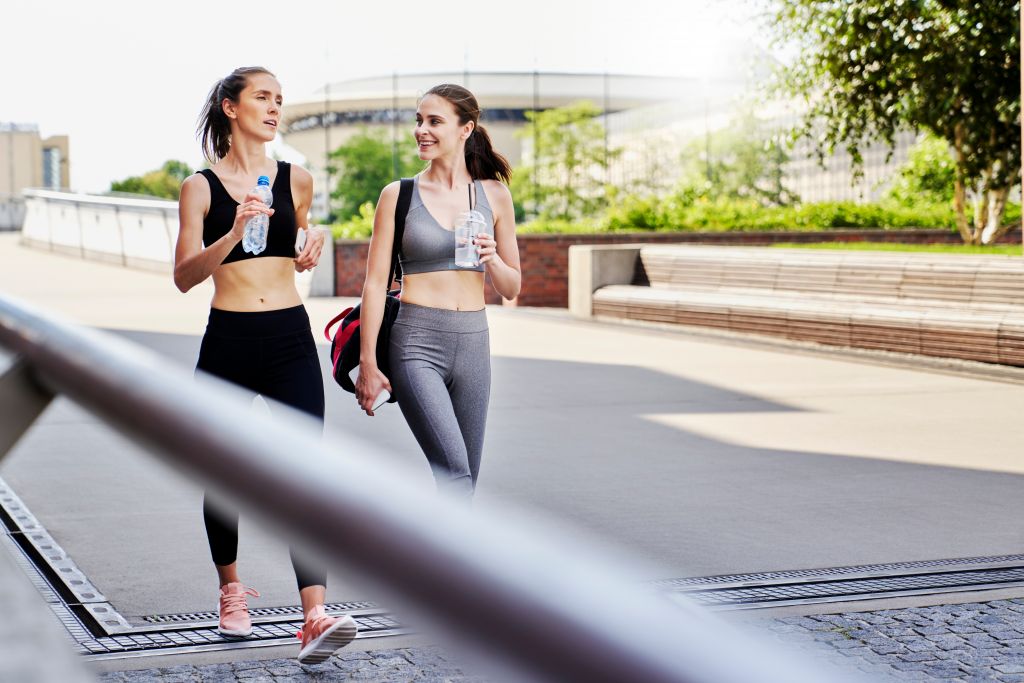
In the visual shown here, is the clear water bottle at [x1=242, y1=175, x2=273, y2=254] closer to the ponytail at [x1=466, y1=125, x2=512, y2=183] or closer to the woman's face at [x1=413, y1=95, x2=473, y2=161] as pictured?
the woman's face at [x1=413, y1=95, x2=473, y2=161]

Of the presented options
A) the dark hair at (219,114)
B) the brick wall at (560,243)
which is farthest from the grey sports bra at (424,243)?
the brick wall at (560,243)

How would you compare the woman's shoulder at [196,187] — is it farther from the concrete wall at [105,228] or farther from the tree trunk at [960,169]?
the concrete wall at [105,228]

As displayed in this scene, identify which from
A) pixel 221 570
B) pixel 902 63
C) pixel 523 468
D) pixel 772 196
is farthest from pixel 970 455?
pixel 772 196

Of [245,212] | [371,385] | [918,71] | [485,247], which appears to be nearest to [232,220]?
[245,212]

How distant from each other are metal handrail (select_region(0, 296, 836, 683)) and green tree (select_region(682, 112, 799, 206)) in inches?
2190

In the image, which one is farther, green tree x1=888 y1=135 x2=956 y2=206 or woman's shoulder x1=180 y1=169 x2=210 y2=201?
green tree x1=888 y1=135 x2=956 y2=206

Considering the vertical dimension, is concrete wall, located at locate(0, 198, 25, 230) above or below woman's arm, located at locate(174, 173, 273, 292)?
below

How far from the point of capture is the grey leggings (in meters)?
4.62

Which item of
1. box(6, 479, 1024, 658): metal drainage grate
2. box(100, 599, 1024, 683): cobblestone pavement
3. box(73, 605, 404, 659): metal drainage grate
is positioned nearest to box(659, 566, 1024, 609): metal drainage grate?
box(6, 479, 1024, 658): metal drainage grate

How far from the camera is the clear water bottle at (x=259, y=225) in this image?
4.52 metres

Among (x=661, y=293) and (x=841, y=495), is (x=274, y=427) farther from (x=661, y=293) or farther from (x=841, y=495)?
(x=661, y=293)

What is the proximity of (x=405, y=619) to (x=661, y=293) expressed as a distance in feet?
57.6

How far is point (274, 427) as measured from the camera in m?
0.85

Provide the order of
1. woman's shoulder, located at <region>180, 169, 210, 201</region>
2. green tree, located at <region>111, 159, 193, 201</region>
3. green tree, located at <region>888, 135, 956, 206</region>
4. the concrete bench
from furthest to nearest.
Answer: green tree, located at <region>111, 159, 193, 201</region> → green tree, located at <region>888, 135, 956, 206</region> → the concrete bench → woman's shoulder, located at <region>180, 169, 210, 201</region>
